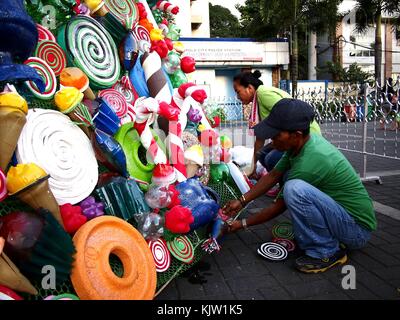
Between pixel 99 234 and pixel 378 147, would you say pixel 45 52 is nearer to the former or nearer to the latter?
pixel 99 234

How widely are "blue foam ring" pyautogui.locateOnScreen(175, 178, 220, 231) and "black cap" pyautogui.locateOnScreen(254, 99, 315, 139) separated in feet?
1.73

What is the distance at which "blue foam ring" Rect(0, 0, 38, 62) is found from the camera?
5.76 ft

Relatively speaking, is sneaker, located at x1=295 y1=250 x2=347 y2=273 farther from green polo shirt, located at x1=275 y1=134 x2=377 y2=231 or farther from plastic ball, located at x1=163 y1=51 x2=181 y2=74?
plastic ball, located at x1=163 y1=51 x2=181 y2=74

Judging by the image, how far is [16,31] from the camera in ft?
5.92

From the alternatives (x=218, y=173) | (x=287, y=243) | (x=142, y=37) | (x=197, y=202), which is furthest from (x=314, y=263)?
(x=142, y=37)

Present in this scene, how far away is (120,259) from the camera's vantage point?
1995 millimetres

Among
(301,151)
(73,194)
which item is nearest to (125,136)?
(73,194)

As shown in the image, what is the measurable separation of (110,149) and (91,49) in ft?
2.88

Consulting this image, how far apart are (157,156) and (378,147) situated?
22.0ft

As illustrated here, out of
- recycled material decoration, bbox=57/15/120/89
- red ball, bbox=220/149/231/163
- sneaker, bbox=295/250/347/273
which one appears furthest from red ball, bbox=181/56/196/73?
sneaker, bbox=295/250/347/273

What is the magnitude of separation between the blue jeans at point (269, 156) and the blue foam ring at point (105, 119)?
1.79 m

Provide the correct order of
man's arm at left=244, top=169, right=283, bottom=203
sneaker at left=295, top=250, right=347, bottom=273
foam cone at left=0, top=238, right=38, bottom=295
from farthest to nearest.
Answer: man's arm at left=244, top=169, right=283, bottom=203 < sneaker at left=295, top=250, right=347, bottom=273 < foam cone at left=0, top=238, right=38, bottom=295

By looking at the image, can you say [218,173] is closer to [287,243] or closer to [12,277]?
[287,243]

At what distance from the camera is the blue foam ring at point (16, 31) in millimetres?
1755
